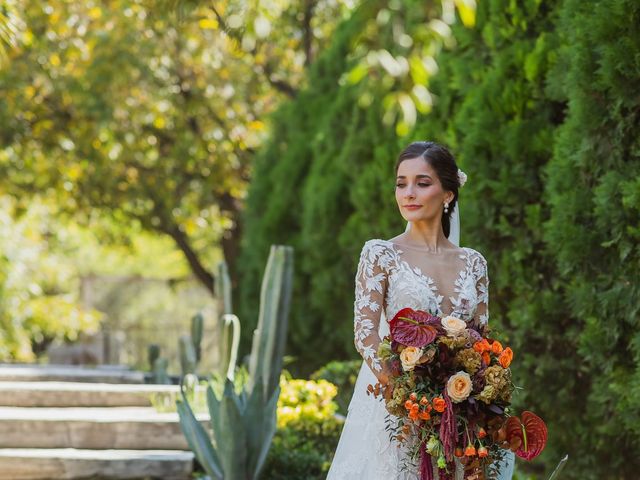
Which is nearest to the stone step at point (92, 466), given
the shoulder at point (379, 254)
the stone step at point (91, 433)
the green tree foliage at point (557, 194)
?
the stone step at point (91, 433)

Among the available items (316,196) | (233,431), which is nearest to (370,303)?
(233,431)

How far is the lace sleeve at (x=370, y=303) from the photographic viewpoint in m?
3.78

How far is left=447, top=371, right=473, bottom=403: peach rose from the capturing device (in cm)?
347

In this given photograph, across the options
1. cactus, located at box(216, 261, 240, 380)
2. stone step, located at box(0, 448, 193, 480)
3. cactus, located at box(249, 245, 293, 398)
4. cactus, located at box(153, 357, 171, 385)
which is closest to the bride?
cactus, located at box(249, 245, 293, 398)

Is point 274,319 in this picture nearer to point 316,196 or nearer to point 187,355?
point 187,355

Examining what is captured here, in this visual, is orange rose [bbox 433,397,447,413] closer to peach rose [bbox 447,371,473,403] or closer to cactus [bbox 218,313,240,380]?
peach rose [bbox 447,371,473,403]

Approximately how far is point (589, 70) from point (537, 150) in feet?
2.56

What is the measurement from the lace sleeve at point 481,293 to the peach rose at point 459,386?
1.70 ft

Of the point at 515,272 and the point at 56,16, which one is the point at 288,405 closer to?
the point at 515,272

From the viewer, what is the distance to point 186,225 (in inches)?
595

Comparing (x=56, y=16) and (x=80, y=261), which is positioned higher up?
(x=56, y=16)

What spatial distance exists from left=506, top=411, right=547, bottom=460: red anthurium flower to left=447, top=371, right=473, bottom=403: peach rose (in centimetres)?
28

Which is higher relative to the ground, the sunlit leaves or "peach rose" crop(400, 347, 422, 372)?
the sunlit leaves

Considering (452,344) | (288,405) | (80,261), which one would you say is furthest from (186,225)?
(80,261)
